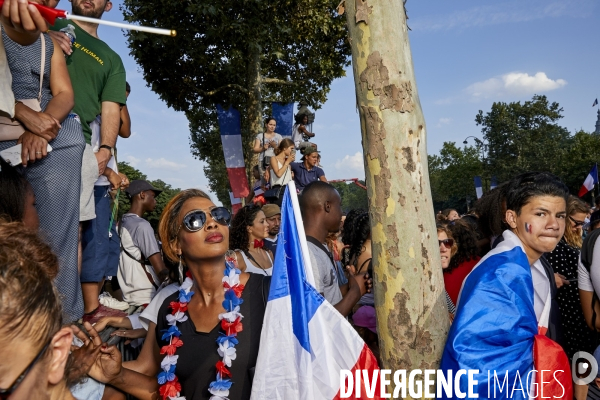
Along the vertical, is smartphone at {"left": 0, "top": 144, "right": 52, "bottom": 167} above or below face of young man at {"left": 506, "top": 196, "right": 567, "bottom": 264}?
above

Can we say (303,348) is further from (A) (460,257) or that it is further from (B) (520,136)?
(B) (520,136)

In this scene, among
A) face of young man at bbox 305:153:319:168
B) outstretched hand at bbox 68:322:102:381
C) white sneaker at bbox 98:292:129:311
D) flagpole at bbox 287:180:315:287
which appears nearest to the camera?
outstretched hand at bbox 68:322:102:381

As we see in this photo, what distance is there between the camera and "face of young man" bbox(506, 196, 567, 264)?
2967 millimetres

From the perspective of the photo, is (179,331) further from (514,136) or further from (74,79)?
(514,136)

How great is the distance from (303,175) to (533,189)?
572 centimetres

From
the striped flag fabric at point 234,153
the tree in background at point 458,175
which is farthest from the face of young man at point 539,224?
the tree in background at point 458,175

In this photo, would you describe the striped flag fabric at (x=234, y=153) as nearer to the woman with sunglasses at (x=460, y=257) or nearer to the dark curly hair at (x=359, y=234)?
the dark curly hair at (x=359, y=234)

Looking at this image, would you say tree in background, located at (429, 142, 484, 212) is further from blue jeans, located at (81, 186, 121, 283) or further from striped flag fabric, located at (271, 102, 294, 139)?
blue jeans, located at (81, 186, 121, 283)

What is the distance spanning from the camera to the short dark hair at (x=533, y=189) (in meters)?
3.06

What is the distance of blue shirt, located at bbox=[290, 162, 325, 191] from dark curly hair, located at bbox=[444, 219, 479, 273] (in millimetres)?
4041

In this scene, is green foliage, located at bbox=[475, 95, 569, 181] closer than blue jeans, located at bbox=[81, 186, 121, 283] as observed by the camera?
No

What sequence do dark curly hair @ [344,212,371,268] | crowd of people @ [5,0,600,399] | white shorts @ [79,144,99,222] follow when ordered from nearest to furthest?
crowd of people @ [5,0,600,399], white shorts @ [79,144,99,222], dark curly hair @ [344,212,371,268]

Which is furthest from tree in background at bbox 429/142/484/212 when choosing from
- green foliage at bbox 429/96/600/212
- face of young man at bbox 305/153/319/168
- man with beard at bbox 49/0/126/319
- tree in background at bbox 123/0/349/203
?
man with beard at bbox 49/0/126/319

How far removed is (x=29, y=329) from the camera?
1.26 m
